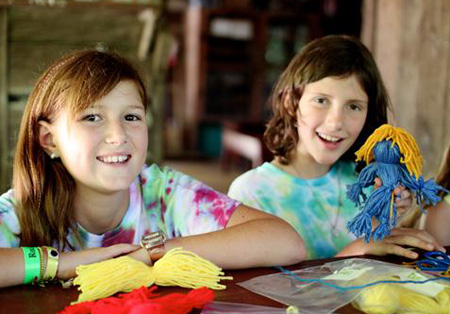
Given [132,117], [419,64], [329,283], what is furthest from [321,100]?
[419,64]

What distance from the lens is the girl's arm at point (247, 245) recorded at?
4.18 feet

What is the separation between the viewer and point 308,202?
201cm

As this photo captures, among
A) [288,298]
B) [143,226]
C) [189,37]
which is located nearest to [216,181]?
[189,37]

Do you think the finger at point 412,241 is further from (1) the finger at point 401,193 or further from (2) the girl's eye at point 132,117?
(2) the girl's eye at point 132,117

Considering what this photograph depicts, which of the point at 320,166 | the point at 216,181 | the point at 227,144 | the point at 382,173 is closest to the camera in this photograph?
the point at 382,173

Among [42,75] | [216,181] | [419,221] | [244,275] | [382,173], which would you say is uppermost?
[42,75]

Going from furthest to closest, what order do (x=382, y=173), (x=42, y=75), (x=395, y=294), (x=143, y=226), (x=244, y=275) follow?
1. (x=143, y=226)
2. (x=42, y=75)
3. (x=382, y=173)
4. (x=244, y=275)
5. (x=395, y=294)

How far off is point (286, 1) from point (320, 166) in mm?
7372

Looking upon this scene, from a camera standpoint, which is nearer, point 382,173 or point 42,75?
point 382,173

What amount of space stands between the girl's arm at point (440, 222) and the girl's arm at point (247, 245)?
638 millimetres

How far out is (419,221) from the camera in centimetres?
211

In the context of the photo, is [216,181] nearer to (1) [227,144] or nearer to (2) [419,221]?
(1) [227,144]

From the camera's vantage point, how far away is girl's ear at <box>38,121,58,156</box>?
57.2 inches

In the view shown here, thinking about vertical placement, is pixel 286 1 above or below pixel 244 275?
above
